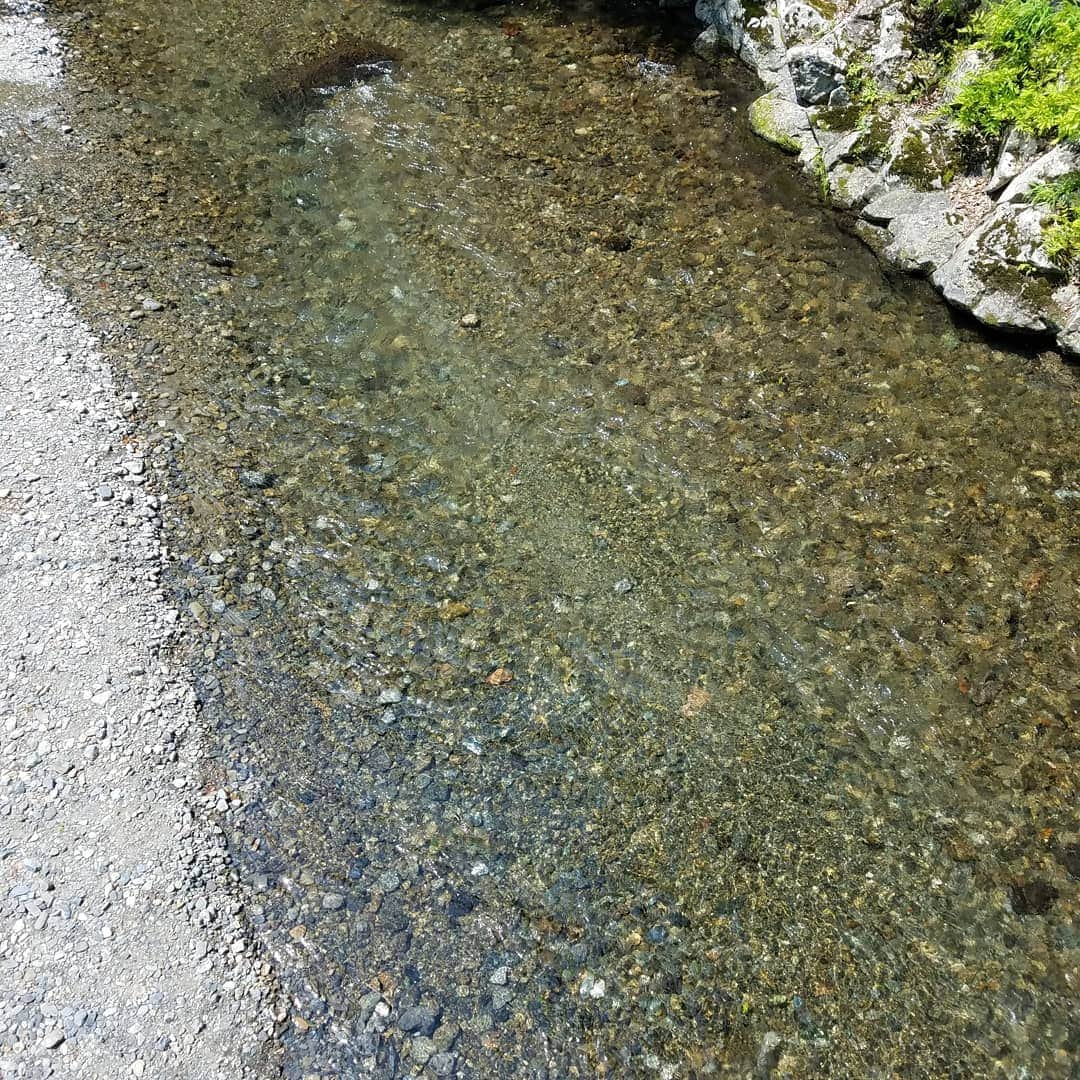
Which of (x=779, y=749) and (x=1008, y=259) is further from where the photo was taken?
(x=1008, y=259)

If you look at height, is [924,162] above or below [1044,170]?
below

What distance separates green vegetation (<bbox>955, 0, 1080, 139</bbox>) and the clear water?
1.61m

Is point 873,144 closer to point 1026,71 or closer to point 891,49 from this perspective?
point 891,49

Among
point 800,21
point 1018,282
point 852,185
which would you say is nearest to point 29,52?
point 800,21

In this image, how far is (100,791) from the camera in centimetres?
450

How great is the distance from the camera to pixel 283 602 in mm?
5547

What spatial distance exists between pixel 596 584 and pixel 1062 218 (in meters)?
5.19

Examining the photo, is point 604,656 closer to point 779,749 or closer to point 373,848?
point 779,749

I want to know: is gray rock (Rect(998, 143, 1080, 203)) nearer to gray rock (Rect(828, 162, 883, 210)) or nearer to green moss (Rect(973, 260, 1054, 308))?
green moss (Rect(973, 260, 1054, 308))

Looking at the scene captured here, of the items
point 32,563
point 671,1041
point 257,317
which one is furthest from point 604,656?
point 257,317

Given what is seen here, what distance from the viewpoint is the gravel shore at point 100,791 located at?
3.85 m

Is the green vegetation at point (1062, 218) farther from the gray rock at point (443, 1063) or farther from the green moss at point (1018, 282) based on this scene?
the gray rock at point (443, 1063)

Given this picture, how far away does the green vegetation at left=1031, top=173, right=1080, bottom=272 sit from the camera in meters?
7.26

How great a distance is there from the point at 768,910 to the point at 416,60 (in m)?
9.85
